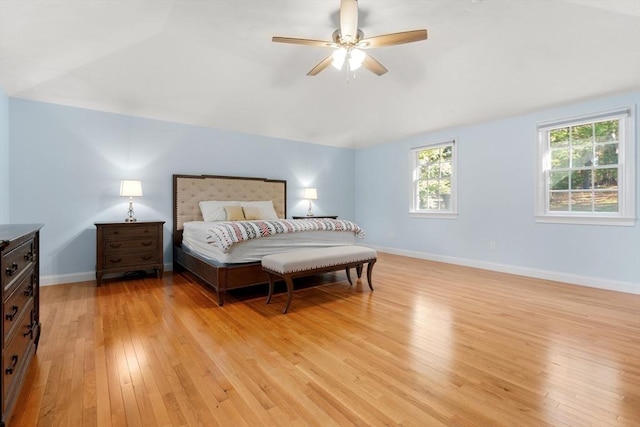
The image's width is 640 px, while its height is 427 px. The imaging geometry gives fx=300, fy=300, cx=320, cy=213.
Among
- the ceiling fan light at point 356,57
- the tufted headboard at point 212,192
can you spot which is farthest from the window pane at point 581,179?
the tufted headboard at point 212,192

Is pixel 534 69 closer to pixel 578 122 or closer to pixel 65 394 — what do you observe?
pixel 578 122

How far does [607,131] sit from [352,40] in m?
3.49

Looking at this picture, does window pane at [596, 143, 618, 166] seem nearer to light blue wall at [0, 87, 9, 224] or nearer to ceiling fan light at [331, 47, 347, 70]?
ceiling fan light at [331, 47, 347, 70]

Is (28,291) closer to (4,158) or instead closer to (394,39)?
(4,158)

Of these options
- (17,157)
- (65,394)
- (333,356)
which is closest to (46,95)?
(17,157)

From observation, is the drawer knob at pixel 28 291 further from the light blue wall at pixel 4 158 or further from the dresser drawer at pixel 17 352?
the light blue wall at pixel 4 158

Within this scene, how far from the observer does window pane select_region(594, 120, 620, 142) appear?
362 cm

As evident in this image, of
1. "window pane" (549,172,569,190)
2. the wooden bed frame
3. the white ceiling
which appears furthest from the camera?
"window pane" (549,172,569,190)

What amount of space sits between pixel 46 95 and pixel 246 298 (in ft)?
11.3

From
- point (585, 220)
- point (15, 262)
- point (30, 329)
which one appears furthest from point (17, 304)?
point (585, 220)

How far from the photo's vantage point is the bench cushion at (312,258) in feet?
9.45

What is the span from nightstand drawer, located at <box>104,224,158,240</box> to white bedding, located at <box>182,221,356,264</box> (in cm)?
44

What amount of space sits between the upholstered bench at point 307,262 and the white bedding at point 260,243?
0.52 ft

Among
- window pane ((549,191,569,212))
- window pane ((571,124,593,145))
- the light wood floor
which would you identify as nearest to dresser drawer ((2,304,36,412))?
the light wood floor
